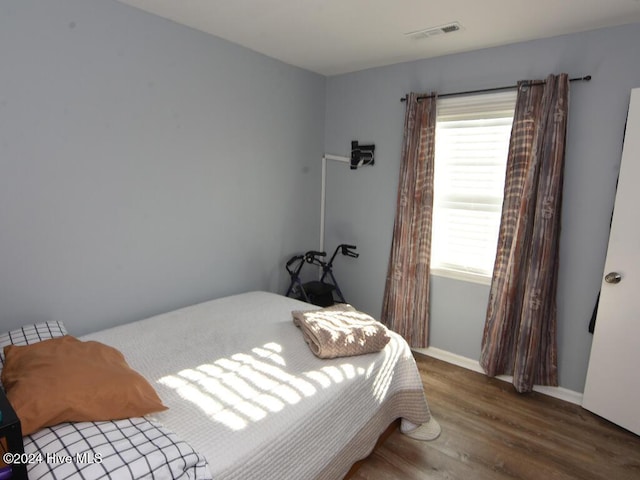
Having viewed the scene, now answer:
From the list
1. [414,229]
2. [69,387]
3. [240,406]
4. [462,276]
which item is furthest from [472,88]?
[69,387]

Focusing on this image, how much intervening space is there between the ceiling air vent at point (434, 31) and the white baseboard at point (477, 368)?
2467 millimetres

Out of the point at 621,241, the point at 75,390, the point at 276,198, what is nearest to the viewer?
the point at 75,390

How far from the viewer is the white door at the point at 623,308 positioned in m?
2.21

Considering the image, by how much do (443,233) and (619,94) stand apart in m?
1.45

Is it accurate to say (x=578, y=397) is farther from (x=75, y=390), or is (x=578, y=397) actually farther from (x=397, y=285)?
(x=75, y=390)

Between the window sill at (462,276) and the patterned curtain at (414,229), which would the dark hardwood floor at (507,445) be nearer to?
the patterned curtain at (414,229)

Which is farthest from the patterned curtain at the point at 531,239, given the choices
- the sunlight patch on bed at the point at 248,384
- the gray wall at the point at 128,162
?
the gray wall at the point at 128,162

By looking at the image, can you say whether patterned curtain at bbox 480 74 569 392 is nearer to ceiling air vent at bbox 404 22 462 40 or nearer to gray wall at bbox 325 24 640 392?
gray wall at bbox 325 24 640 392

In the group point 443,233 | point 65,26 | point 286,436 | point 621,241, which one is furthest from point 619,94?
point 65,26

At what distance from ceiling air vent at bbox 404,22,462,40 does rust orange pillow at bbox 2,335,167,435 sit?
8.49 feet

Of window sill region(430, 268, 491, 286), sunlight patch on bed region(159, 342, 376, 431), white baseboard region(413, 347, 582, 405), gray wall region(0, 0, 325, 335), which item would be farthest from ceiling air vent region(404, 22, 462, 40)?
white baseboard region(413, 347, 582, 405)

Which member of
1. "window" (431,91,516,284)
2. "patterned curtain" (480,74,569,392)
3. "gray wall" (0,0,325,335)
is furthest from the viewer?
"window" (431,91,516,284)

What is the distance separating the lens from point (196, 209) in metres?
2.75

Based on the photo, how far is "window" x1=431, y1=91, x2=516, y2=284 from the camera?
2.83 metres
